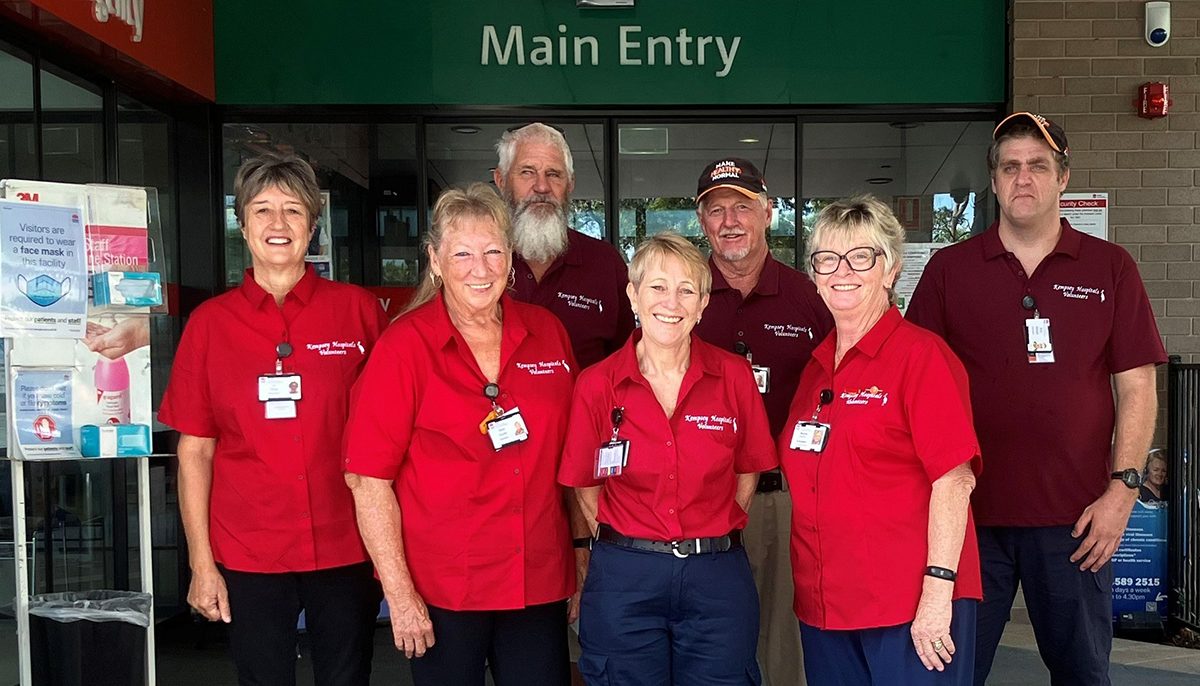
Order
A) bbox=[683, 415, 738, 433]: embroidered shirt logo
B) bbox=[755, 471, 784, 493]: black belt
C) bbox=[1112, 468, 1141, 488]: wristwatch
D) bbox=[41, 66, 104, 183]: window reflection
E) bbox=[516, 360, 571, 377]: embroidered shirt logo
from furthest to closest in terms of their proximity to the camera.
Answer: bbox=[41, 66, 104, 183]: window reflection < bbox=[755, 471, 784, 493]: black belt < bbox=[1112, 468, 1141, 488]: wristwatch < bbox=[516, 360, 571, 377]: embroidered shirt logo < bbox=[683, 415, 738, 433]: embroidered shirt logo

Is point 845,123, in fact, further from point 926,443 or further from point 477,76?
point 926,443

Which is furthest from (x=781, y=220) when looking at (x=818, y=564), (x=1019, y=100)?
(x=818, y=564)

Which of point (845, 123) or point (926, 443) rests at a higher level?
point (845, 123)

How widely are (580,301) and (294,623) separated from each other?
1392 mm

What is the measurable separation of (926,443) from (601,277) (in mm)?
1491

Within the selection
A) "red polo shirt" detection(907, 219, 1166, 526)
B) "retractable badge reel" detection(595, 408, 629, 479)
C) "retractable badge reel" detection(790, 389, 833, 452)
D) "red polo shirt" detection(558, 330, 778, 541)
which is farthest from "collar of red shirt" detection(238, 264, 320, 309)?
"red polo shirt" detection(907, 219, 1166, 526)

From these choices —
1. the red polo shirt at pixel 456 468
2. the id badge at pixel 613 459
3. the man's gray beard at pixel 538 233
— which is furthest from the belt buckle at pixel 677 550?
the man's gray beard at pixel 538 233

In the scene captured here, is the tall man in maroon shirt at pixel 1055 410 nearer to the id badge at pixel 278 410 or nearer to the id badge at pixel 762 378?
the id badge at pixel 762 378

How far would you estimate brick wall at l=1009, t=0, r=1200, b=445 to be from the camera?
18.9ft

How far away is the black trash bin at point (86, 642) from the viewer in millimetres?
3635

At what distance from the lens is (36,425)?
366 cm

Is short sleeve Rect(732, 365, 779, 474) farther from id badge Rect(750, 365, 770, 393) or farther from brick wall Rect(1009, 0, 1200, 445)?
brick wall Rect(1009, 0, 1200, 445)

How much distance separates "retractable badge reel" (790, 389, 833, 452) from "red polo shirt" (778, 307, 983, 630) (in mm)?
18

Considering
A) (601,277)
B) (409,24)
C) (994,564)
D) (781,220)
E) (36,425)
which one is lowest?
(994,564)
